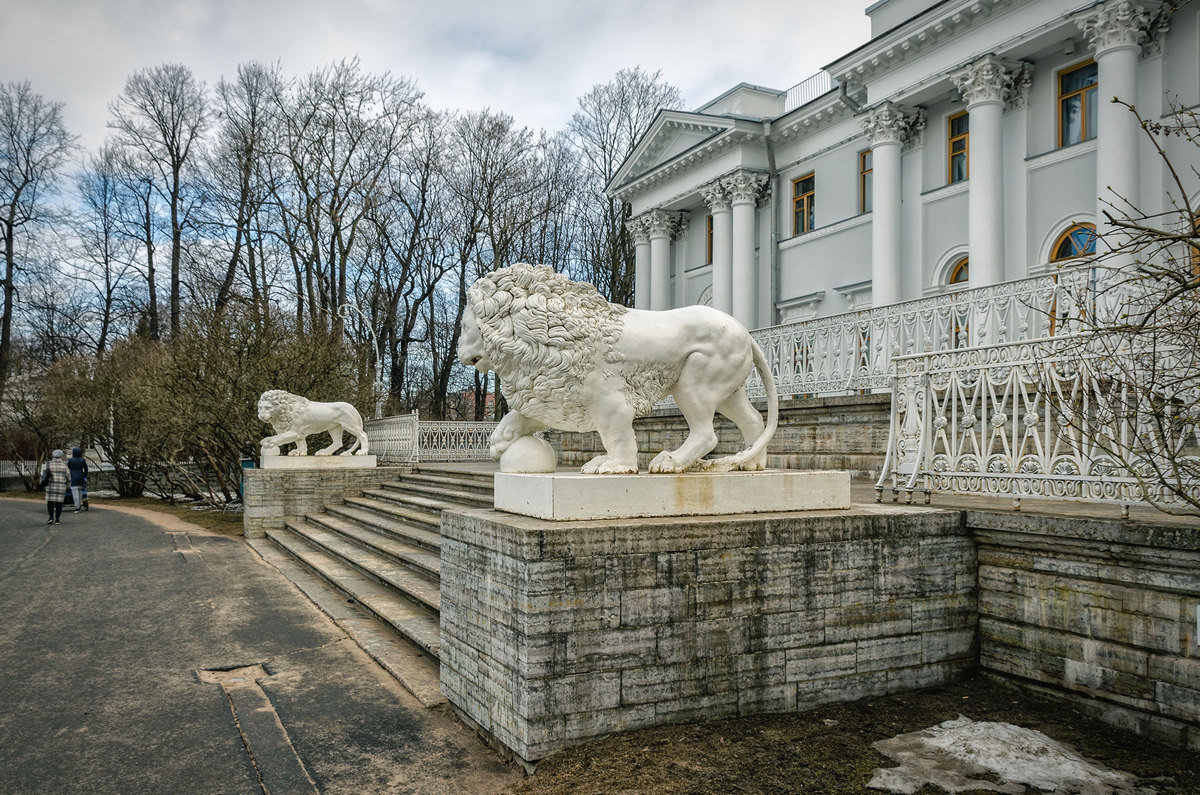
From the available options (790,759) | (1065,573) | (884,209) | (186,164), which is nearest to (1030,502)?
(1065,573)

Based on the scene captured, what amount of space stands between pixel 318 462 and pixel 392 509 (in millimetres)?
3532

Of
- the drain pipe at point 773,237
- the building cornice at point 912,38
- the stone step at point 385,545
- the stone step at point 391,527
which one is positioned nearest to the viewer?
the stone step at point 385,545

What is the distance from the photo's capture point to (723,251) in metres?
23.1

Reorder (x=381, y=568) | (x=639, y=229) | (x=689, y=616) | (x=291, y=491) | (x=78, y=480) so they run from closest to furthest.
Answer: (x=689, y=616), (x=381, y=568), (x=291, y=491), (x=78, y=480), (x=639, y=229)

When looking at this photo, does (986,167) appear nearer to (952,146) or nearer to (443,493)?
(952,146)

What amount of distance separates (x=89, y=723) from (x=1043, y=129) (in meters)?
18.5

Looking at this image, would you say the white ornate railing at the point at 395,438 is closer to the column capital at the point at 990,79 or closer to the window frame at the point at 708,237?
the window frame at the point at 708,237

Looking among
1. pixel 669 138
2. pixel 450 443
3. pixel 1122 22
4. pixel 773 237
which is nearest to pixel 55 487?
pixel 450 443

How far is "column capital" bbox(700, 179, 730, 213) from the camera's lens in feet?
75.8

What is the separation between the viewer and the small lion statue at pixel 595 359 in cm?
426

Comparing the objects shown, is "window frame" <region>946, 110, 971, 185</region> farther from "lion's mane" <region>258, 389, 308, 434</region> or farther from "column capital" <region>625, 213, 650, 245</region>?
"lion's mane" <region>258, 389, 308, 434</region>

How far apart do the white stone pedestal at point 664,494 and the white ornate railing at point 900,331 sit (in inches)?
204

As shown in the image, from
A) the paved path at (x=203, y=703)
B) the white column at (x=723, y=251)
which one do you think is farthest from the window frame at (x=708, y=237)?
the paved path at (x=203, y=703)

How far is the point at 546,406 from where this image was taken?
14.2 ft
